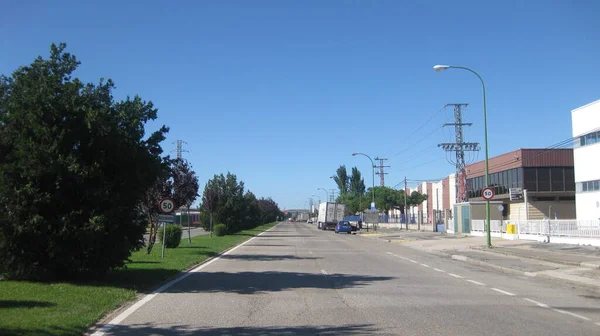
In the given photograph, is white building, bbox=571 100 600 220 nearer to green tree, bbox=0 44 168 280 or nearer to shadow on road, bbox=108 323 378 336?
green tree, bbox=0 44 168 280

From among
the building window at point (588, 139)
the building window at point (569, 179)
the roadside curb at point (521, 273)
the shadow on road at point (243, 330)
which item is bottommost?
the roadside curb at point (521, 273)

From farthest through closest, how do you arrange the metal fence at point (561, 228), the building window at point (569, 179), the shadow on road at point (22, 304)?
the building window at point (569, 179)
the metal fence at point (561, 228)
the shadow on road at point (22, 304)

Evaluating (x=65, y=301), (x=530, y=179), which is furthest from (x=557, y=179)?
(x=65, y=301)

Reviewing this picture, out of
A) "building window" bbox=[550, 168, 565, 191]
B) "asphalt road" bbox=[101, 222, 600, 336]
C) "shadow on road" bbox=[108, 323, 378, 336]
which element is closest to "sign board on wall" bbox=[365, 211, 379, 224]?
"building window" bbox=[550, 168, 565, 191]

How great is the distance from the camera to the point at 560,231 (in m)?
31.3

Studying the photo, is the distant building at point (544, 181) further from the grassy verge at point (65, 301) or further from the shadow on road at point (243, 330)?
the shadow on road at point (243, 330)

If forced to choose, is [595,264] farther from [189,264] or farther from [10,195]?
[10,195]

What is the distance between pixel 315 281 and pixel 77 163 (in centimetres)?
694

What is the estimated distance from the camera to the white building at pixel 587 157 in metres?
36.2

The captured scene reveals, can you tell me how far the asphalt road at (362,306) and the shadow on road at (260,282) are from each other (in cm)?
3

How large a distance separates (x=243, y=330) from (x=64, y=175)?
6585 millimetres

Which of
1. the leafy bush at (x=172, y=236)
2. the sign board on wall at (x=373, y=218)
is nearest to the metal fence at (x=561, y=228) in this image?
the leafy bush at (x=172, y=236)

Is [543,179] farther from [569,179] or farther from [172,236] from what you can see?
[172,236]

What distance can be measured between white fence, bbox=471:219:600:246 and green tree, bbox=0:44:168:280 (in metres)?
23.6
